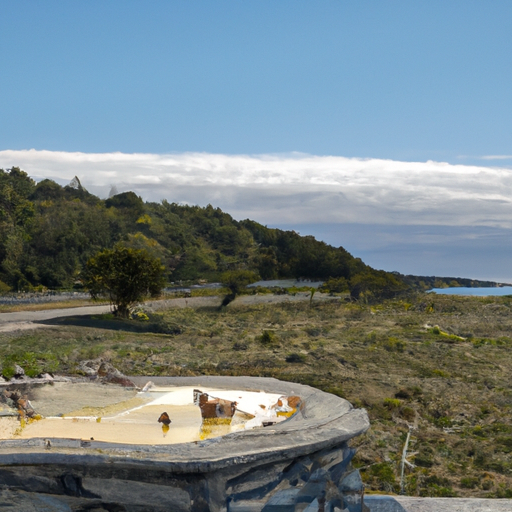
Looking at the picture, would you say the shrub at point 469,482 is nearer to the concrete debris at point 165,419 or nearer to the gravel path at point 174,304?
the concrete debris at point 165,419

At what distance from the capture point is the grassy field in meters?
4.91

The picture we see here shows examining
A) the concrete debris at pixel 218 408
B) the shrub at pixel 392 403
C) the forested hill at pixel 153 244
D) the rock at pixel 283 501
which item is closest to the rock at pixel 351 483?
the rock at pixel 283 501

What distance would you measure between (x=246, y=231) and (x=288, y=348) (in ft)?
108

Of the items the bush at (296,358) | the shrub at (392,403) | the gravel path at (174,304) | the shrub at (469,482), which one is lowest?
the gravel path at (174,304)

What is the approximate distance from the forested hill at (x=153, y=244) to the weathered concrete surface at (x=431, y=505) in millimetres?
20380

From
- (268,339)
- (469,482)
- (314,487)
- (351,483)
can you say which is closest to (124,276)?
(268,339)

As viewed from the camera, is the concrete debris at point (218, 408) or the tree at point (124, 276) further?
the tree at point (124, 276)

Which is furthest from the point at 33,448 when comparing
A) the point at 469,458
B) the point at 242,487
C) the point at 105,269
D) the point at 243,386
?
the point at 105,269

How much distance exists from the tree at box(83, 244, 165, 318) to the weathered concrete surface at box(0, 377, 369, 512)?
44.8ft

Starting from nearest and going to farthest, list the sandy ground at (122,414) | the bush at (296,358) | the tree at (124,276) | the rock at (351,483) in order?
the sandy ground at (122,414) → the rock at (351,483) → the bush at (296,358) → the tree at (124,276)

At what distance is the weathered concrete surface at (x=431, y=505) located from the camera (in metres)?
3.47

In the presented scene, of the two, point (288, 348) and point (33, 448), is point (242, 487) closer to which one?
point (33, 448)

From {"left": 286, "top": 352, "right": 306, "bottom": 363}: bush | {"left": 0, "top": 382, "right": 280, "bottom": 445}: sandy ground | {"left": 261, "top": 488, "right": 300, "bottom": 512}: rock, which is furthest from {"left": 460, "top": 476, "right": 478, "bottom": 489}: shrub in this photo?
{"left": 286, "top": 352, "right": 306, "bottom": 363}: bush

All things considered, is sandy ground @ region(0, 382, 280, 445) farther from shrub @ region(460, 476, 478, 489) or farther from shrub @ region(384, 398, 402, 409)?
shrub @ region(384, 398, 402, 409)
